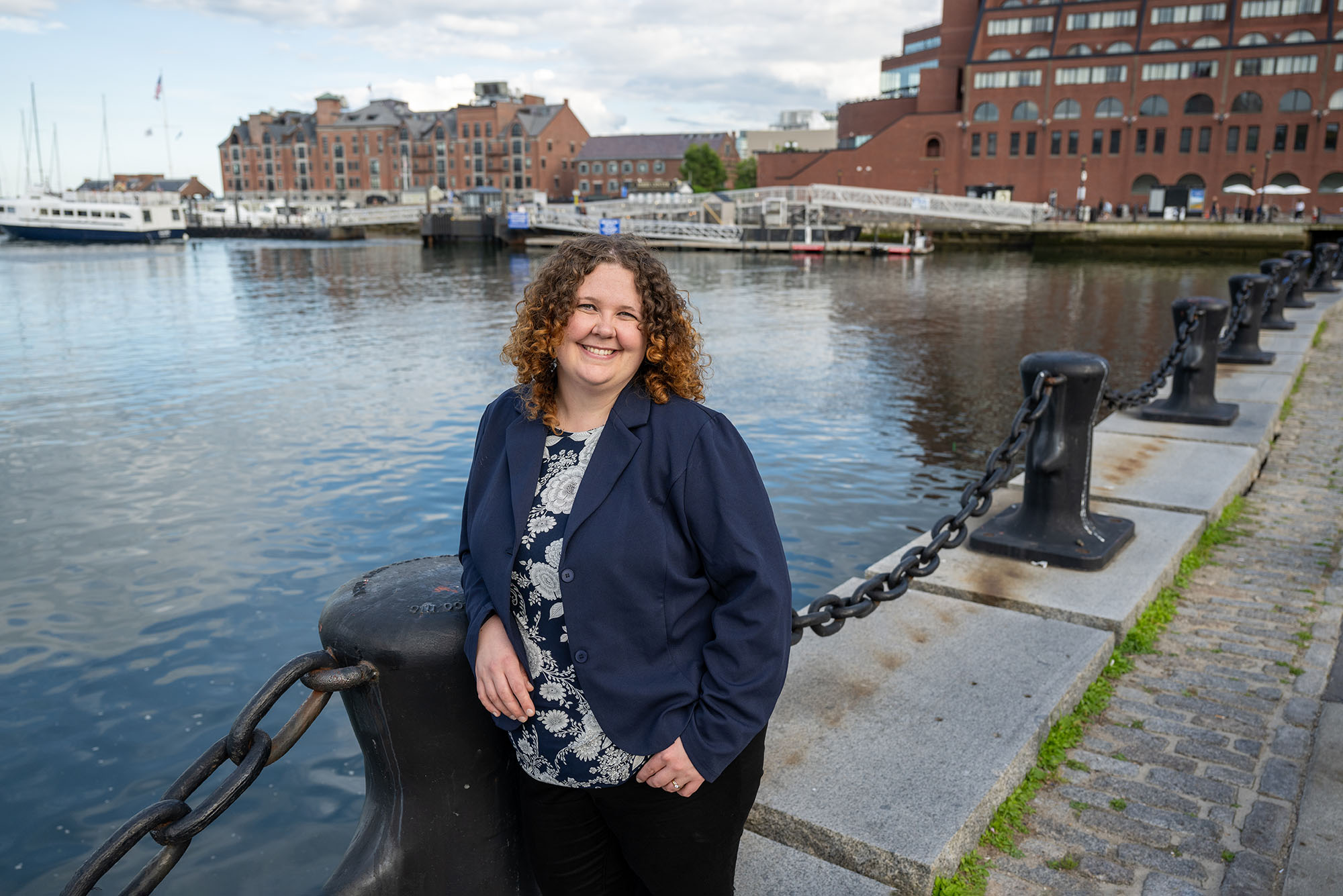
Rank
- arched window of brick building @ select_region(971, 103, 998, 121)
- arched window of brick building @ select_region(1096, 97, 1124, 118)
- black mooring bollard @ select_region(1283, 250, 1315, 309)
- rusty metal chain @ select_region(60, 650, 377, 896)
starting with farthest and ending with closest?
arched window of brick building @ select_region(971, 103, 998, 121)
arched window of brick building @ select_region(1096, 97, 1124, 118)
black mooring bollard @ select_region(1283, 250, 1315, 309)
rusty metal chain @ select_region(60, 650, 377, 896)

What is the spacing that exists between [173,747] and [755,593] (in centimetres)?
485

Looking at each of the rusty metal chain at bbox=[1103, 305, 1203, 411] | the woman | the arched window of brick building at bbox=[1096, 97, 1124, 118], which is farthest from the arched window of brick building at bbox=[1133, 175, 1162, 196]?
the woman

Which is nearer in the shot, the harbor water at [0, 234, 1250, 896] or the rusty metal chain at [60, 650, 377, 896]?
the rusty metal chain at [60, 650, 377, 896]

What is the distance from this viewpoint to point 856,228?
5722 cm

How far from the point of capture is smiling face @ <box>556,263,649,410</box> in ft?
6.57

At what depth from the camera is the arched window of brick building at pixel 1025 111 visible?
218 feet

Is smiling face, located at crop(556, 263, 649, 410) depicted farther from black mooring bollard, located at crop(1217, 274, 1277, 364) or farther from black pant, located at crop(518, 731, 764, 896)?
black mooring bollard, located at crop(1217, 274, 1277, 364)

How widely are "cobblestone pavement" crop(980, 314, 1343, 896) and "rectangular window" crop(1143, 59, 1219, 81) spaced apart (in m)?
68.4

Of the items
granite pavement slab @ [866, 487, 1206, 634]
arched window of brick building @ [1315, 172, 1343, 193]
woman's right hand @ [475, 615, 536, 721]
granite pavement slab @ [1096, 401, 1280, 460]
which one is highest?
arched window of brick building @ [1315, 172, 1343, 193]

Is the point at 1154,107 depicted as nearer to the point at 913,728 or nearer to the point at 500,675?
the point at 913,728

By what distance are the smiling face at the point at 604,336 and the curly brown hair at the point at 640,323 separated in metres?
0.02

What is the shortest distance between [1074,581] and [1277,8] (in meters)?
73.8

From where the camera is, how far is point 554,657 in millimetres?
1979

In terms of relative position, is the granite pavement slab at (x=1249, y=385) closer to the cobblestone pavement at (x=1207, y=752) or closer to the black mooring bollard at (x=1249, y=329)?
the black mooring bollard at (x=1249, y=329)
